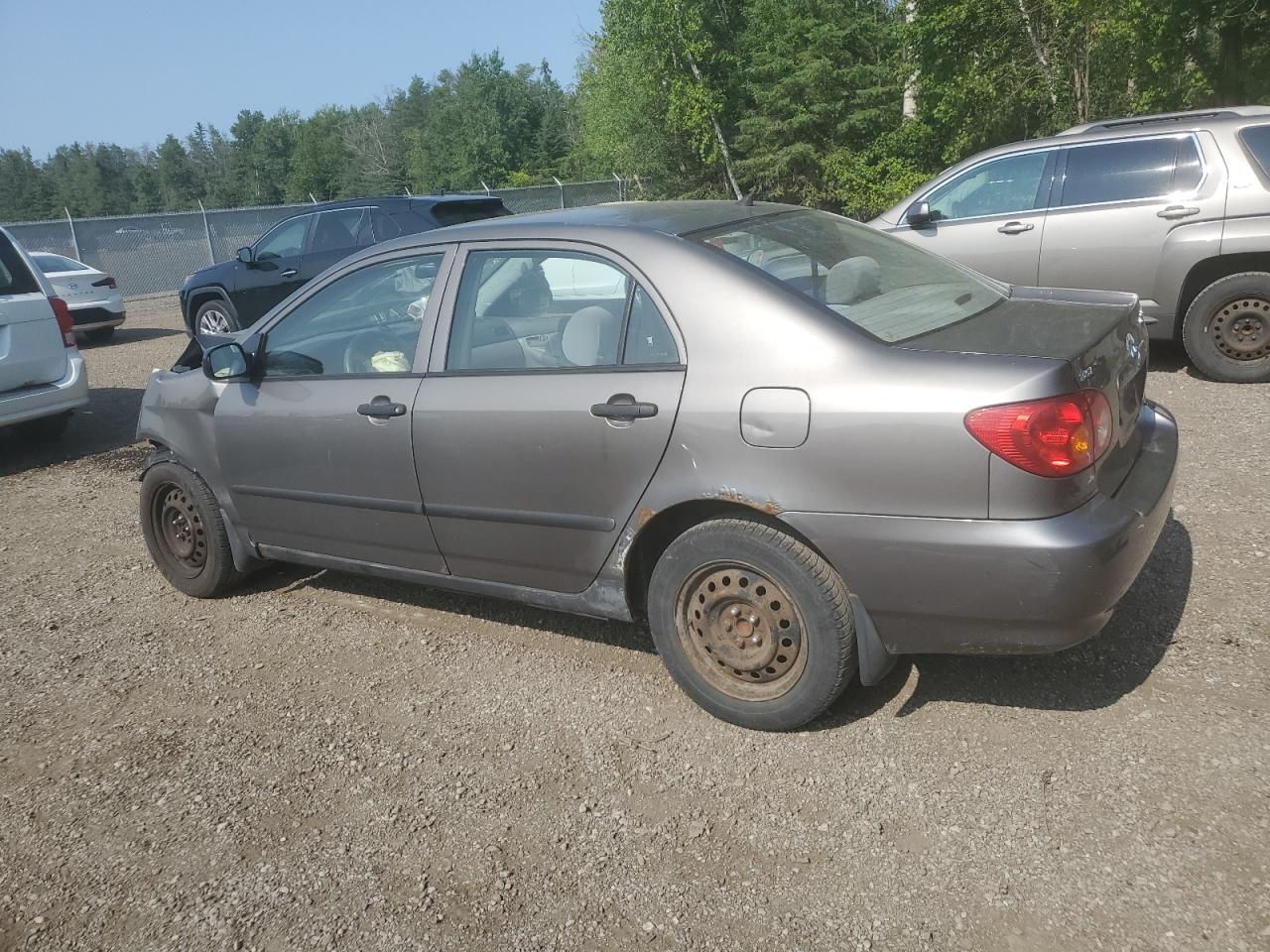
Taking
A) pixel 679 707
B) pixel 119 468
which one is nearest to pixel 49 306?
pixel 119 468

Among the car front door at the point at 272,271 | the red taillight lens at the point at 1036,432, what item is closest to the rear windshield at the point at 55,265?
the car front door at the point at 272,271

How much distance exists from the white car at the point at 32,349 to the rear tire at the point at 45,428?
61 centimetres

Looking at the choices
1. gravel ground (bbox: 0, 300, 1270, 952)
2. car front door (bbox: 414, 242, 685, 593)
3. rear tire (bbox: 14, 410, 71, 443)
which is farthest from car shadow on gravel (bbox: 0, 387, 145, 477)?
car front door (bbox: 414, 242, 685, 593)

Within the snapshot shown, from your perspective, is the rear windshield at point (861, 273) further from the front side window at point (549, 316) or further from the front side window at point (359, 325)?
the front side window at point (359, 325)

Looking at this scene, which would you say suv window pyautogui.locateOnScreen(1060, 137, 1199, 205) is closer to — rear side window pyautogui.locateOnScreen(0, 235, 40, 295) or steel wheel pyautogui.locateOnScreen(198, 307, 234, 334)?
rear side window pyautogui.locateOnScreen(0, 235, 40, 295)

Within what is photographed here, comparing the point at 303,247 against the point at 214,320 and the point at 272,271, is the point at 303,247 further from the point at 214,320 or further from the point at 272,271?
the point at 214,320

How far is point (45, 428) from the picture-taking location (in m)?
8.84

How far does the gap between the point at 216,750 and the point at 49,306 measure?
594 cm

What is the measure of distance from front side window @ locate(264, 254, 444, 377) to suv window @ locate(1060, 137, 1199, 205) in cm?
545

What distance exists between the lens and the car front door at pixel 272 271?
12148 mm

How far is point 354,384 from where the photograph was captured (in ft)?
13.2

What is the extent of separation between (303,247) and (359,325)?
8615 mm

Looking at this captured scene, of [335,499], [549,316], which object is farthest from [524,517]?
[335,499]

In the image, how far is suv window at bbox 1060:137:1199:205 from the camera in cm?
707
